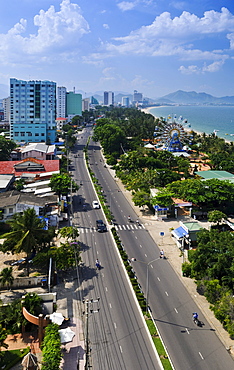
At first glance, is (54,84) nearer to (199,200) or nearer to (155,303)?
(199,200)

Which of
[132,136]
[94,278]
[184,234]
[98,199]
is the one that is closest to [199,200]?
[184,234]

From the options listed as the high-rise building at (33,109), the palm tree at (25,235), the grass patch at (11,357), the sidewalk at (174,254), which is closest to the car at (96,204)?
the sidewalk at (174,254)

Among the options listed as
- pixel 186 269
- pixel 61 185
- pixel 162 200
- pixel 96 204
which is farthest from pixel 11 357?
pixel 96 204

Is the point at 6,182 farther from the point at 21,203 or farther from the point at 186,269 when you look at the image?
the point at 186,269

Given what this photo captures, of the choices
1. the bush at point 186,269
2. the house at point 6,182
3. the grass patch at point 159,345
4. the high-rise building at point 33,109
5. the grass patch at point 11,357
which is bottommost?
the grass patch at point 11,357

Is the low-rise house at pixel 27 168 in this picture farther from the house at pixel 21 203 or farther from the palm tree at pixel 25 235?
the palm tree at pixel 25 235

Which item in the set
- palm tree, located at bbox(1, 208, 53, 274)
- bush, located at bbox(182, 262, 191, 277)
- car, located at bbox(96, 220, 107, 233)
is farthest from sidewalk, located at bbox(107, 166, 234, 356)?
palm tree, located at bbox(1, 208, 53, 274)
